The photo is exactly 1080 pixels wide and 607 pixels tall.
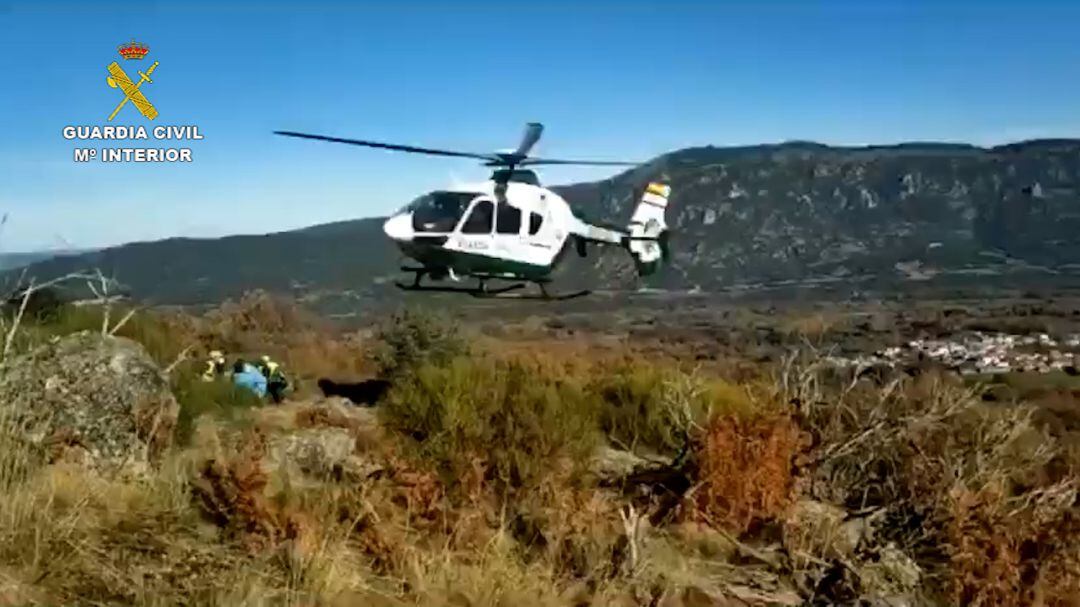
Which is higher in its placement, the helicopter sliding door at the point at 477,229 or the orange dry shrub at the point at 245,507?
the helicopter sliding door at the point at 477,229

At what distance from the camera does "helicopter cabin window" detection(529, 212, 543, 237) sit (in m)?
13.5

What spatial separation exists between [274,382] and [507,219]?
360 cm

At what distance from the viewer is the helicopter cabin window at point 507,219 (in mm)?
13273

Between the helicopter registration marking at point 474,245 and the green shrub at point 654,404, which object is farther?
the helicopter registration marking at point 474,245

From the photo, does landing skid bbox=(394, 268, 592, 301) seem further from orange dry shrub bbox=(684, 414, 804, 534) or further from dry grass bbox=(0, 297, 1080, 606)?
orange dry shrub bbox=(684, 414, 804, 534)

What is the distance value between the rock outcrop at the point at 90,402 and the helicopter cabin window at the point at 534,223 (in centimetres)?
626

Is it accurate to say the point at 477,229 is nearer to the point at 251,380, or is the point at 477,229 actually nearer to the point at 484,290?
the point at 484,290

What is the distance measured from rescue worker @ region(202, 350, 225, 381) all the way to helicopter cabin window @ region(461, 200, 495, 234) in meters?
3.60

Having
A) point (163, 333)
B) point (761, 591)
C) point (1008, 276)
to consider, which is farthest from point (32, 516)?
point (1008, 276)

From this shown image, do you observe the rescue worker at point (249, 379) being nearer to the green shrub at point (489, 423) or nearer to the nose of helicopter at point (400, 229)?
the nose of helicopter at point (400, 229)

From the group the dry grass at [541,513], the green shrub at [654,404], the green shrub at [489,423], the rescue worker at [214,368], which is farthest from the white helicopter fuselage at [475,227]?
the dry grass at [541,513]

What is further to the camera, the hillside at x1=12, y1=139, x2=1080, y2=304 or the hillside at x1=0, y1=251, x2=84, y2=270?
the hillside at x1=12, y1=139, x2=1080, y2=304

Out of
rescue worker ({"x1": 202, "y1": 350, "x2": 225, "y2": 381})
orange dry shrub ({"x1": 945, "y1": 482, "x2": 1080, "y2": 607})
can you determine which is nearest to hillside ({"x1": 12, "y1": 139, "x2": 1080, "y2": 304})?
rescue worker ({"x1": 202, "y1": 350, "x2": 225, "y2": 381})

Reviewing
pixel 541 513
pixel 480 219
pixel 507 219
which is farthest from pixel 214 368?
pixel 541 513
